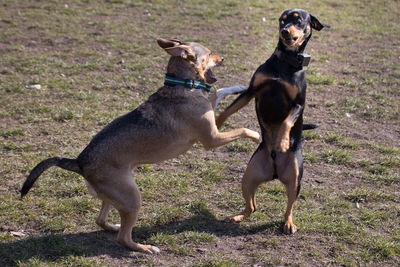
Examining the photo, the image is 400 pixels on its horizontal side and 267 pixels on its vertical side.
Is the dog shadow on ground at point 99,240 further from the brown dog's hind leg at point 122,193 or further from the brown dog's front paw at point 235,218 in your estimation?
the brown dog's hind leg at point 122,193

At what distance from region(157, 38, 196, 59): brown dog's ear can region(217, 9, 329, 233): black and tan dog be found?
768mm

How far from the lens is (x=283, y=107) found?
5035 millimetres

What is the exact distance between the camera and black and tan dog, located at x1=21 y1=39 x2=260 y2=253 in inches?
181

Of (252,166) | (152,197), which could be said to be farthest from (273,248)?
(152,197)

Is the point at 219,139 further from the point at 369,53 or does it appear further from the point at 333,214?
the point at 369,53

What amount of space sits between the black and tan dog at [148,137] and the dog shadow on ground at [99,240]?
Result: 172mm

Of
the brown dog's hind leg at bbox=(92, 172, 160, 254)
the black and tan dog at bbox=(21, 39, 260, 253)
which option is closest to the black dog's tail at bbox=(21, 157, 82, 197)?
the black and tan dog at bbox=(21, 39, 260, 253)

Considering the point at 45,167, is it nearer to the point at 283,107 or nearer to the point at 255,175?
the point at 255,175

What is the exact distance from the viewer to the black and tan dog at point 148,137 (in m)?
4.61

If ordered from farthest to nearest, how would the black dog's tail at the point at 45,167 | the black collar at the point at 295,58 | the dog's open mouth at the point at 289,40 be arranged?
the black collar at the point at 295,58 < the dog's open mouth at the point at 289,40 < the black dog's tail at the point at 45,167

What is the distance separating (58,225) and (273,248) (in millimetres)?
2374

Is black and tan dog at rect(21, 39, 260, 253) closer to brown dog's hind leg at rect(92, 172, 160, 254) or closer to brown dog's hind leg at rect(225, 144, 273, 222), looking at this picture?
brown dog's hind leg at rect(92, 172, 160, 254)

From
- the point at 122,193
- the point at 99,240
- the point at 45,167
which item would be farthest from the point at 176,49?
the point at 99,240

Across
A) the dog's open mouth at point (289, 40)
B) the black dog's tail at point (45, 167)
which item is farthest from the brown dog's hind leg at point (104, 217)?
the dog's open mouth at point (289, 40)
